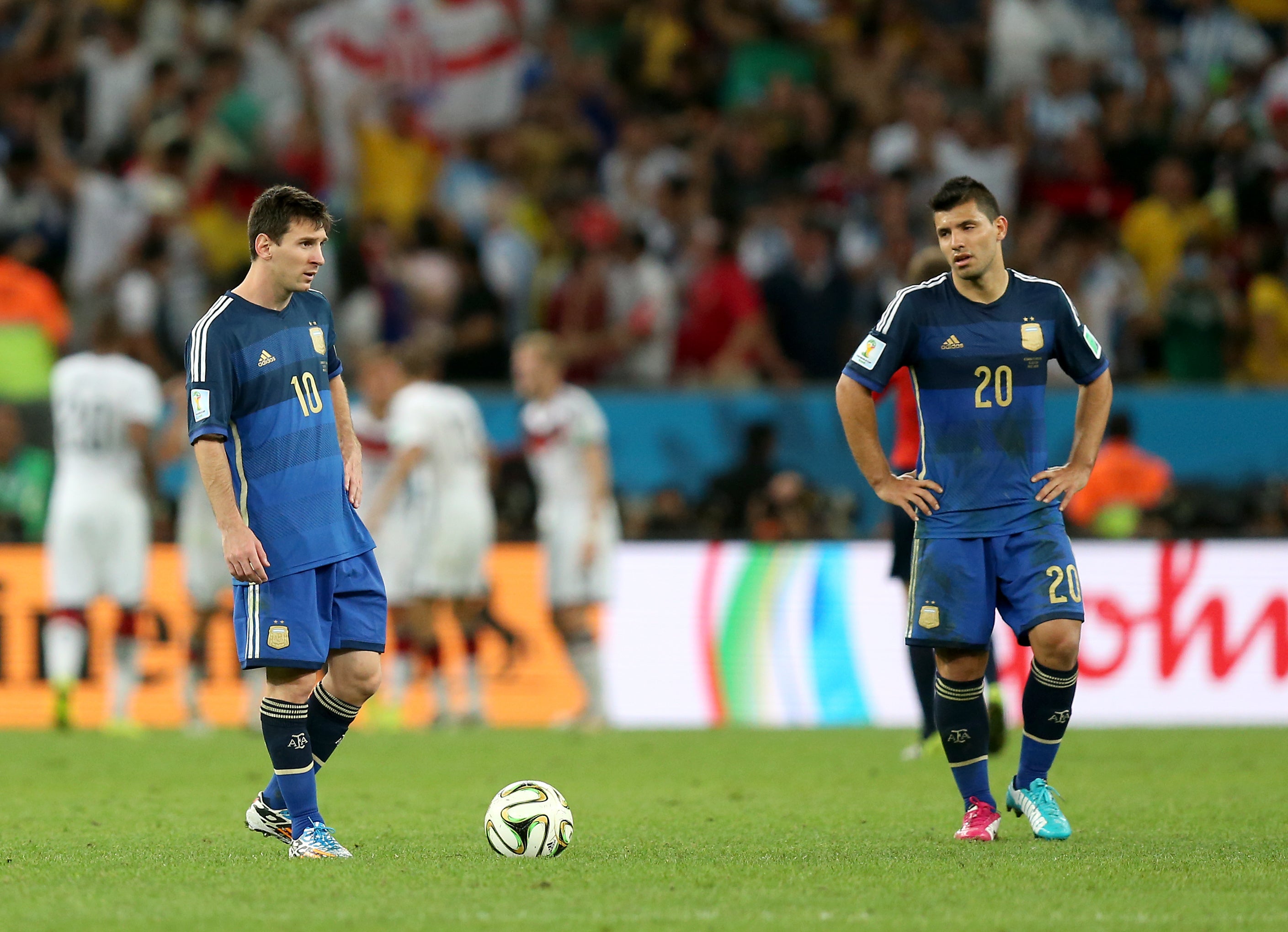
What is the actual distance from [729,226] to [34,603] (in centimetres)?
682

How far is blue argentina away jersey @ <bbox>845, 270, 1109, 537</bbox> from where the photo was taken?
23.3 feet

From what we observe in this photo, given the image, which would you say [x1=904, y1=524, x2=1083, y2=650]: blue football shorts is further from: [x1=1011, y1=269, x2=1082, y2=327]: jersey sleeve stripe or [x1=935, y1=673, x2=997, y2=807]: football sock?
[x1=1011, y1=269, x2=1082, y2=327]: jersey sleeve stripe

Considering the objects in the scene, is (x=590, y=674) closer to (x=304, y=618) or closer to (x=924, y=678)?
(x=924, y=678)

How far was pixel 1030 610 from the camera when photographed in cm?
698

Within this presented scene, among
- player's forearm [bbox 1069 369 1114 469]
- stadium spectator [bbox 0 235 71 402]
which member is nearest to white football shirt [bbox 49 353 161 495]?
stadium spectator [bbox 0 235 71 402]

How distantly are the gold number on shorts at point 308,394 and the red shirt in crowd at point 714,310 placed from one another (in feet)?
31.2

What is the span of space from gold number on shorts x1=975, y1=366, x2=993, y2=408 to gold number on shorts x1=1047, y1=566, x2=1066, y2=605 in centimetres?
65

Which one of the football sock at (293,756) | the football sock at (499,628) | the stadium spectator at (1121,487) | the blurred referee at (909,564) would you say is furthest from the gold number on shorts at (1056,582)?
the stadium spectator at (1121,487)

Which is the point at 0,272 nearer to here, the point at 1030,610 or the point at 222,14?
the point at 222,14

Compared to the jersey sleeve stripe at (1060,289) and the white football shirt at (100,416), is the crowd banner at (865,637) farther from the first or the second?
the jersey sleeve stripe at (1060,289)

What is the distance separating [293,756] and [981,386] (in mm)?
2822

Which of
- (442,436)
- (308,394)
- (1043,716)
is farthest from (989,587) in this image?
(442,436)

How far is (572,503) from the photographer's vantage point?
538 inches

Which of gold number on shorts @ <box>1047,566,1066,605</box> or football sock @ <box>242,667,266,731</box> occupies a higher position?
gold number on shorts @ <box>1047,566,1066,605</box>
